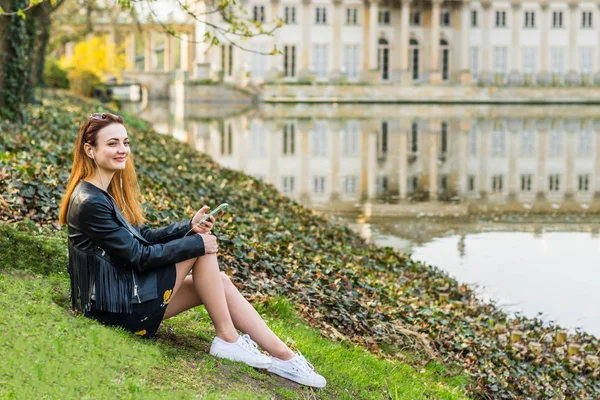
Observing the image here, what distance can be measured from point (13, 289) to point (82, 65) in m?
50.4

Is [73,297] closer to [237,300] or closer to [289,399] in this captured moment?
[237,300]

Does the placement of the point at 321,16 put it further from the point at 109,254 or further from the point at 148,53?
the point at 109,254

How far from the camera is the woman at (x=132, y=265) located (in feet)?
16.0

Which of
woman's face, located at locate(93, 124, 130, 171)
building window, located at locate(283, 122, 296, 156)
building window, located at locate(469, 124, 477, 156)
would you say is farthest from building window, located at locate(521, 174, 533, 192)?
woman's face, located at locate(93, 124, 130, 171)

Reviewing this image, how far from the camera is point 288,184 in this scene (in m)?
19.1

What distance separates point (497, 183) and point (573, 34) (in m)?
52.9

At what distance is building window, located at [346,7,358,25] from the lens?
66125 millimetres

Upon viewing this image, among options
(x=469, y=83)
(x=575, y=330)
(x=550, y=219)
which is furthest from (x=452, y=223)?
(x=469, y=83)

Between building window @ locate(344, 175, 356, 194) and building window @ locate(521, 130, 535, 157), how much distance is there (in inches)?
295

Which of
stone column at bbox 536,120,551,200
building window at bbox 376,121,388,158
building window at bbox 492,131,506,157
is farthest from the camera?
building window at bbox 492,131,506,157

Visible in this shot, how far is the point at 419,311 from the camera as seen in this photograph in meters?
8.15

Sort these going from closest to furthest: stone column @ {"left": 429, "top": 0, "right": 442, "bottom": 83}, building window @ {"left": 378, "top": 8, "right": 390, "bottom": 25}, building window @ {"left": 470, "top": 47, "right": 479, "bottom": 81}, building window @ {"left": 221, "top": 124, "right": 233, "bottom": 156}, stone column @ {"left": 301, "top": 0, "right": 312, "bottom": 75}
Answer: building window @ {"left": 221, "top": 124, "right": 233, "bottom": 156} < stone column @ {"left": 429, "top": 0, "right": 442, "bottom": 83} < stone column @ {"left": 301, "top": 0, "right": 312, "bottom": 75} < building window @ {"left": 378, "top": 8, "right": 390, "bottom": 25} < building window @ {"left": 470, "top": 47, "right": 479, "bottom": 81}

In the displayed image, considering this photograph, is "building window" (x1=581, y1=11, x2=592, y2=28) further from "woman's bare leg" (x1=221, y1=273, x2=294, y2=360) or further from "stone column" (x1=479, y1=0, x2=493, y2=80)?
Answer: "woman's bare leg" (x1=221, y1=273, x2=294, y2=360)

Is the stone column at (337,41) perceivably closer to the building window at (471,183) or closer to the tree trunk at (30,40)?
the building window at (471,183)
